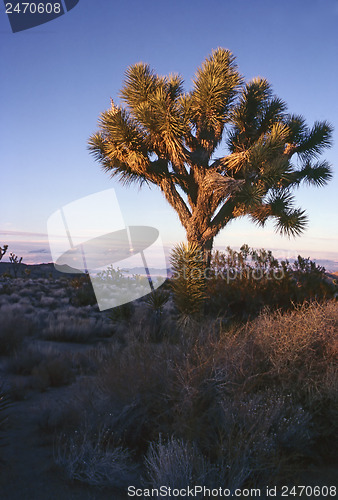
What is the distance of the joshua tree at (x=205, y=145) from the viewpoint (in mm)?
11766

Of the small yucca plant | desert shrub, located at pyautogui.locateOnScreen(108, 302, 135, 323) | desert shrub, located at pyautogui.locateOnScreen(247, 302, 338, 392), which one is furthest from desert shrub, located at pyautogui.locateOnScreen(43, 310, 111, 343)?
desert shrub, located at pyautogui.locateOnScreen(247, 302, 338, 392)

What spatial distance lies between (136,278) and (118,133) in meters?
13.4

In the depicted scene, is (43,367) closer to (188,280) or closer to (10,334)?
(10,334)

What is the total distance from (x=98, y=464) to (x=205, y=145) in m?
10.5

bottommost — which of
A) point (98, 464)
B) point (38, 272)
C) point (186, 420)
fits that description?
point (98, 464)

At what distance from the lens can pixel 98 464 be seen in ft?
12.6

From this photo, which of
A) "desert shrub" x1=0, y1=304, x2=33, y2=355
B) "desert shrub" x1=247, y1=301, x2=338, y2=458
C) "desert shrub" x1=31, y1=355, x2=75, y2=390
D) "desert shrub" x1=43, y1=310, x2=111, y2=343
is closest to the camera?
"desert shrub" x1=247, y1=301, x2=338, y2=458

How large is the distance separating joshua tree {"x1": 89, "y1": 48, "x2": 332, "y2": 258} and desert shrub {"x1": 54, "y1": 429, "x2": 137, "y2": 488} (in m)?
8.68

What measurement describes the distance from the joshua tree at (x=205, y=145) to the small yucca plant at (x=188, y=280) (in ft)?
2.60

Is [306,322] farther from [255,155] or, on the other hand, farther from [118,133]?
[118,133]

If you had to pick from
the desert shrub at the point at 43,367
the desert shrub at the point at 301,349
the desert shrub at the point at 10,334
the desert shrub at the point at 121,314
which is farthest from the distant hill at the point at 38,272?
the desert shrub at the point at 301,349

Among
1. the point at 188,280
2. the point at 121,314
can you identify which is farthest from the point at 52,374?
the point at 121,314

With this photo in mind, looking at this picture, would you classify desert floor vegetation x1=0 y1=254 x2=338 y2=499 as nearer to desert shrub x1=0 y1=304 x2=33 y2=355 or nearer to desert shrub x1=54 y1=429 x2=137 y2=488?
desert shrub x1=54 y1=429 x2=137 y2=488

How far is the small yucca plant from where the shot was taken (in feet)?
37.6
